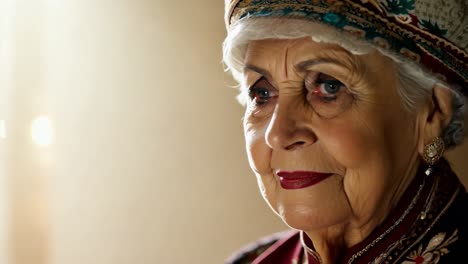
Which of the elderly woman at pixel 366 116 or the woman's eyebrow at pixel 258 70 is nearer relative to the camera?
the elderly woman at pixel 366 116

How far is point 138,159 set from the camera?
2168 mm

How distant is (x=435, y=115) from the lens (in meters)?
1.22

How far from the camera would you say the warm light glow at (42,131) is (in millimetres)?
2299

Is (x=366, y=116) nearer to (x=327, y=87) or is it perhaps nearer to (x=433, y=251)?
(x=327, y=87)

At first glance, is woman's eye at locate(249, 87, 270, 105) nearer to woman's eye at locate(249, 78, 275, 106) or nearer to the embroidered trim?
woman's eye at locate(249, 78, 275, 106)

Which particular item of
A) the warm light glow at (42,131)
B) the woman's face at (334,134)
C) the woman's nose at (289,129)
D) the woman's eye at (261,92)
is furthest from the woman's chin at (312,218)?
the warm light glow at (42,131)

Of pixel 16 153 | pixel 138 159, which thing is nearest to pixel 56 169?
pixel 16 153

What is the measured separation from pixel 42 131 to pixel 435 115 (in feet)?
4.95

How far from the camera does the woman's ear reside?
47.4 inches

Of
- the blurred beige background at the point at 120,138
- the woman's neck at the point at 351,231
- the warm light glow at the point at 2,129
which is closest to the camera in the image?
the woman's neck at the point at 351,231

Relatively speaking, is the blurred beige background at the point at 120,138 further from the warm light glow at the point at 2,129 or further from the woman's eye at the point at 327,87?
the woman's eye at the point at 327,87

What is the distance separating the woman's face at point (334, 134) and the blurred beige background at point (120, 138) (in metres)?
0.82

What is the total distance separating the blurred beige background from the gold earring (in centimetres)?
84

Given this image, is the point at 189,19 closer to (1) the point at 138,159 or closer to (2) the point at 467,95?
(1) the point at 138,159
